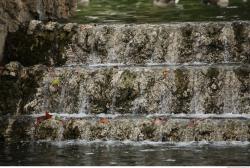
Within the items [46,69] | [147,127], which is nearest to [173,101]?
[147,127]

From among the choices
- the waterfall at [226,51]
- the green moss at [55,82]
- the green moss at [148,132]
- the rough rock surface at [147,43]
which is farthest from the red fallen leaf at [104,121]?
the waterfall at [226,51]

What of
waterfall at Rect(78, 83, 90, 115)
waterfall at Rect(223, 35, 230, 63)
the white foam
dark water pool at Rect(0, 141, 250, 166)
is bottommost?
dark water pool at Rect(0, 141, 250, 166)

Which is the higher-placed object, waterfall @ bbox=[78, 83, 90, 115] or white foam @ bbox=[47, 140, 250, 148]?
waterfall @ bbox=[78, 83, 90, 115]

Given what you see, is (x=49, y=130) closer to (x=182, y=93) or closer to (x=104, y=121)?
(x=104, y=121)

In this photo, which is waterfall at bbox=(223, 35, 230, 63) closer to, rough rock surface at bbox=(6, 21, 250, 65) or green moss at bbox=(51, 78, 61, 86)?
rough rock surface at bbox=(6, 21, 250, 65)

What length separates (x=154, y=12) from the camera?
84.8 ft

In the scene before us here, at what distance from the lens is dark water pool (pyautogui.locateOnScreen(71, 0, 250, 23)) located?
22.8 m

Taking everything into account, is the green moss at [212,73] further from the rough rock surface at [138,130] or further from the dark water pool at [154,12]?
the dark water pool at [154,12]

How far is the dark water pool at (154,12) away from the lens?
22750mm

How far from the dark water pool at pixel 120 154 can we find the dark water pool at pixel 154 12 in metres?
8.78

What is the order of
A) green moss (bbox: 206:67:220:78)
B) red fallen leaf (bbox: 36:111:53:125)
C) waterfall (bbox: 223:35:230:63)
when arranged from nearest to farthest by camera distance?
red fallen leaf (bbox: 36:111:53:125)
green moss (bbox: 206:67:220:78)
waterfall (bbox: 223:35:230:63)

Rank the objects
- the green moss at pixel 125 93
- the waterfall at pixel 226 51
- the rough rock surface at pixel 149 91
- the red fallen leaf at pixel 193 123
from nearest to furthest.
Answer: the red fallen leaf at pixel 193 123 < the rough rock surface at pixel 149 91 < the green moss at pixel 125 93 < the waterfall at pixel 226 51

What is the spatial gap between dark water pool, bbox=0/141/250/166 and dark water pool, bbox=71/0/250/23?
8.78m

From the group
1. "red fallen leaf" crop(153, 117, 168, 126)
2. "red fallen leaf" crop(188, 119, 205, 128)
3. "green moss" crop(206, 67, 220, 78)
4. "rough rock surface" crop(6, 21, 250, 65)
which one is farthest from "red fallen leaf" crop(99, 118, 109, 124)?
"rough rock surface" crop(6, 21, 250, 65)
